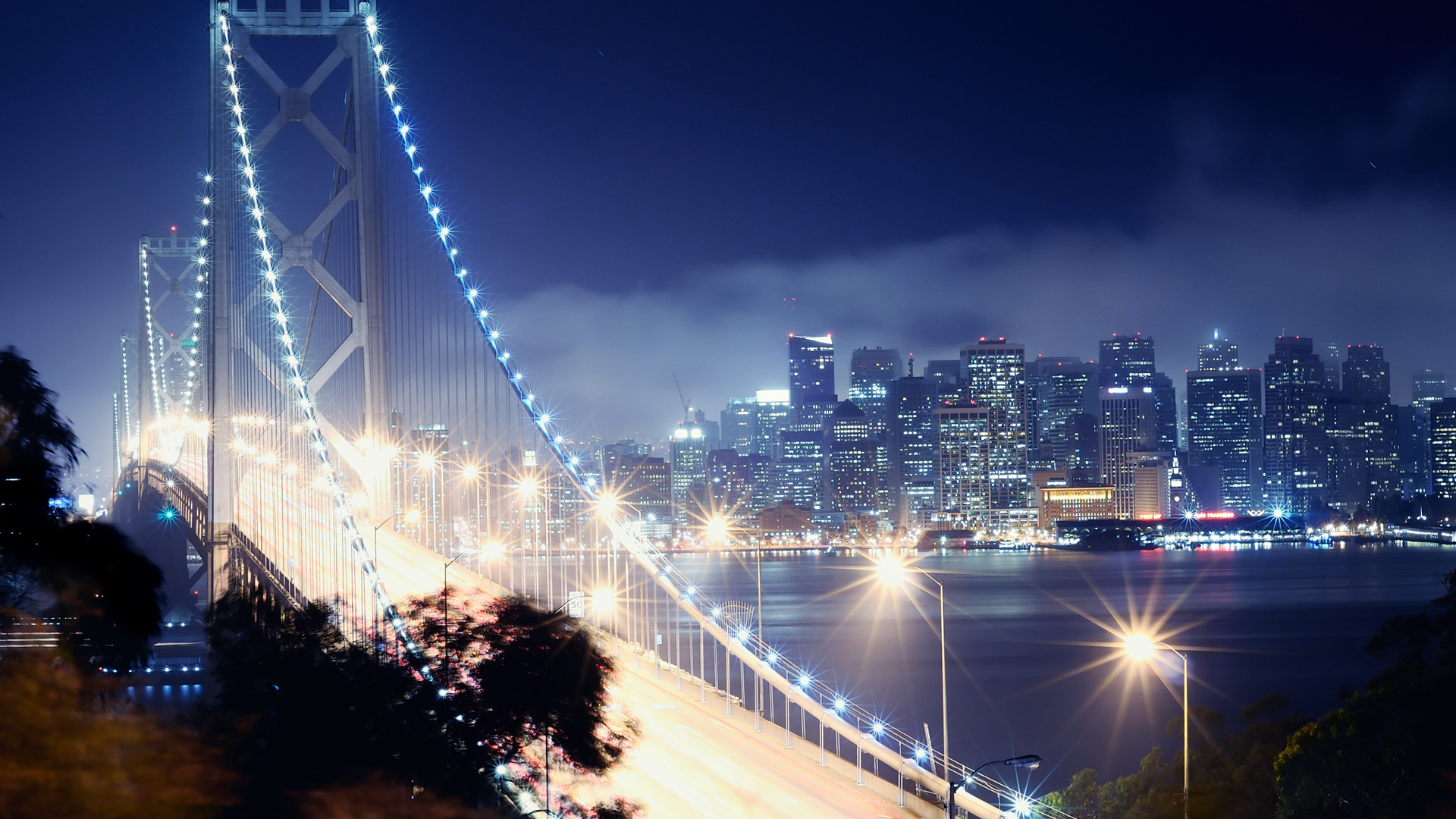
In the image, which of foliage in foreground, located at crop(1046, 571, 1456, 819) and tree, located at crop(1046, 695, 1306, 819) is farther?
tree, located at crop(1046, 695, 1306, 819)

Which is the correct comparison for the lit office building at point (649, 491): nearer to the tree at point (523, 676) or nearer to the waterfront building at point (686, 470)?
the waterfront building at point (686, 470)

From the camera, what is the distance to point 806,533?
5064 inches

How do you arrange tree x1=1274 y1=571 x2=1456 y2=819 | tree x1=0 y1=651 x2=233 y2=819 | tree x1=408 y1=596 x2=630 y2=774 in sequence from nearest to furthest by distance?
1. tree x1=0 y1=651 x2=233 y2=819
2. tree x1=408 y1=596 x2=630 y2=774
3. tree x1=1274 y1=571 x2=1456 y2=819

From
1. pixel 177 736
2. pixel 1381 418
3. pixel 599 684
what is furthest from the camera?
pixel 1381 418

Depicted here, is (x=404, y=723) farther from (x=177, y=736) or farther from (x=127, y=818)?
(x=127, y=818)

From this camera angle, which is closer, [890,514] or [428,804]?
[428,804]

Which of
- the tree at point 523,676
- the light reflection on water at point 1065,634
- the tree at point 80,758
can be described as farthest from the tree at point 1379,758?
the light reflection on water at point 1065,634

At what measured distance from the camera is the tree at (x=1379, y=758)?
523 inches

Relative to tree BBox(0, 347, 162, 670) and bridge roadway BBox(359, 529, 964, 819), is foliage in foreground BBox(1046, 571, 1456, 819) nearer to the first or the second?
bridge roadway BBox(359, 529, 964, 819)

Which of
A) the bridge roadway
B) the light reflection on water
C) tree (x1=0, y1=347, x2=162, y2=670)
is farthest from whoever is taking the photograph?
the light reflection on water

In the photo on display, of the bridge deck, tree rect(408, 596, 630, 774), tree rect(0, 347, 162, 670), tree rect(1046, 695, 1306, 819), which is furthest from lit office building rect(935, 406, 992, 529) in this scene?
tree rect(0, 347, 162, 670)

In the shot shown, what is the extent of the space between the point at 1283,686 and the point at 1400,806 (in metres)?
28.1

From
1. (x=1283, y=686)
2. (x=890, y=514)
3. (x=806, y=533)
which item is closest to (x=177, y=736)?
(x=1283, y=686)

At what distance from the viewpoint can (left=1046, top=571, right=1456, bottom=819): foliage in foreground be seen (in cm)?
1353
